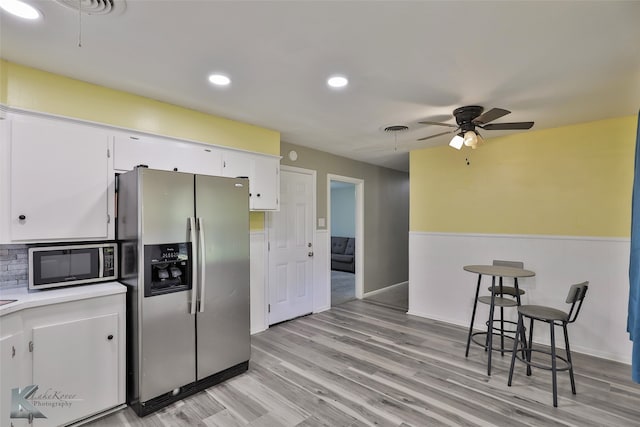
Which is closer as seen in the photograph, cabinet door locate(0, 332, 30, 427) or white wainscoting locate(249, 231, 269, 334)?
cabinet door locate(0, 332, 30, 427)

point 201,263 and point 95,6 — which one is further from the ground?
point 95,6

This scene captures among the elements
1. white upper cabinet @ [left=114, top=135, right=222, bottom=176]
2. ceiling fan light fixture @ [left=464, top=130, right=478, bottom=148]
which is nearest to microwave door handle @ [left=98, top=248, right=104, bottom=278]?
white upper cabinet @ [left=114, top=135, right=222, bottom=176]

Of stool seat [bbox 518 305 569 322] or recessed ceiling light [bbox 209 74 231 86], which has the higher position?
recessed ceiling light [bbox 209 74 231 86]

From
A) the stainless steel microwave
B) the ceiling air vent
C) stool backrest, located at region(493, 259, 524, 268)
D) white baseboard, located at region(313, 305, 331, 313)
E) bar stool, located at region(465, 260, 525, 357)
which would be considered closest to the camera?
the ceiling air vent

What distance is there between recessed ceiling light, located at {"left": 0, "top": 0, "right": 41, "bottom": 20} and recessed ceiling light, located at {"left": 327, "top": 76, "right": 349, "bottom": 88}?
5.65 feet

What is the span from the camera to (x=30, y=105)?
2.13 m

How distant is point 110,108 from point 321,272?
11.1ft

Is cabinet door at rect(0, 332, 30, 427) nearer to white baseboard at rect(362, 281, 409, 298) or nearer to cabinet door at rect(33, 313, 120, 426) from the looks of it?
cabinet door at rect(33, 313, 120, 426)

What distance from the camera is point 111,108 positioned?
248 cm

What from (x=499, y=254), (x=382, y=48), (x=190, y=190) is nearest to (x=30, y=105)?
(x=190, y=190)

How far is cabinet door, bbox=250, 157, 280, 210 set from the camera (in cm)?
345

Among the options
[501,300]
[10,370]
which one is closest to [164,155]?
[10,370]

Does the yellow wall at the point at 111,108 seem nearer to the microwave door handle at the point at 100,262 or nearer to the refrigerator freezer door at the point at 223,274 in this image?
the refrigerator freezer door at the point at 223,274

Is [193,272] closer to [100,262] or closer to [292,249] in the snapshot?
[100,262]
